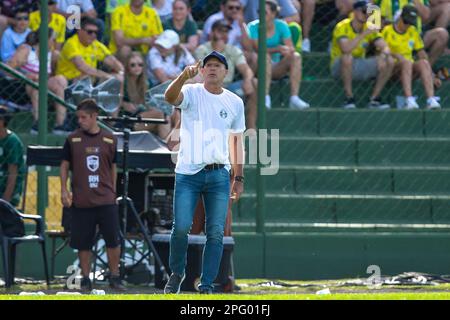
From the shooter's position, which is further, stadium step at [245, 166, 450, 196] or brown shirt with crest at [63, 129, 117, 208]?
stadium step at [245, 166, 450, 196]

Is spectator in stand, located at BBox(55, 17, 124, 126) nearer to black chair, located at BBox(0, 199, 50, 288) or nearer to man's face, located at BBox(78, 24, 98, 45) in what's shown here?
man's face, located at BBox(78, 24, 98, 45)

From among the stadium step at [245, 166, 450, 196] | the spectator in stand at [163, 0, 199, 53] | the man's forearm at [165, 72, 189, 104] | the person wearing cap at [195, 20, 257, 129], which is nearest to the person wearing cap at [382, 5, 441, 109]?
the stadium step at [245, 166, 450, 196]

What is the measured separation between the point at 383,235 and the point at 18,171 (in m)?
4.18

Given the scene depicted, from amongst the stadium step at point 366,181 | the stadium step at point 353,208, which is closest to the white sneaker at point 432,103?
the stadium step at point 366,181

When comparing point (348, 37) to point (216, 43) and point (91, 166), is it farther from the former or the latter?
point (91, 166)

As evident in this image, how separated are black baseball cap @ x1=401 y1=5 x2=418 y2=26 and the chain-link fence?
78 centimetres

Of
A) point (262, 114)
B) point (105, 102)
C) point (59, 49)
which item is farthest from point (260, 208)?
point (59, 49)

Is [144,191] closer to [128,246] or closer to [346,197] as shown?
[128,246]

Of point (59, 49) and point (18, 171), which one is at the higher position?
point (59, 49)

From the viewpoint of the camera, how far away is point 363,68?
16.4 metres

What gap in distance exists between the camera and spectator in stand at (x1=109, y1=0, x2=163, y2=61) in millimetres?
15805

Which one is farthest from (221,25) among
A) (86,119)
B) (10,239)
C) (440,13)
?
(10,239)

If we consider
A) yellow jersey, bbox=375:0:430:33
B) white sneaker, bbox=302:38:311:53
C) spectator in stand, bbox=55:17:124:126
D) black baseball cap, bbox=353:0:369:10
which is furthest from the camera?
white sneaker, bbox=302:38:311:53

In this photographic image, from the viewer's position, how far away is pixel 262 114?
14.4 metres
